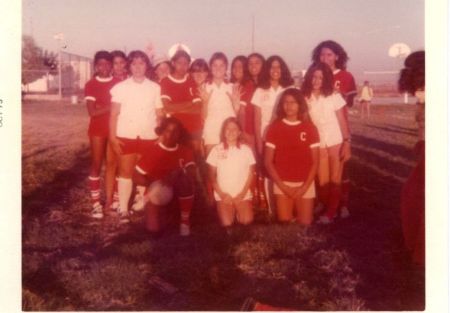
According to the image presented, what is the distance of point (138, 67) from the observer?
2654 mm

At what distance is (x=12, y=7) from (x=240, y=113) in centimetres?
76

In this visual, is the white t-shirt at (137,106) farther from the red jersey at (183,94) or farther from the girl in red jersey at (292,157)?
the girl in red jersey at (292,157)

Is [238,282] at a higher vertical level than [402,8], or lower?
lower

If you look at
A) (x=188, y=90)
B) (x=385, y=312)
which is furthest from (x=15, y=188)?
(x=385, y=312)

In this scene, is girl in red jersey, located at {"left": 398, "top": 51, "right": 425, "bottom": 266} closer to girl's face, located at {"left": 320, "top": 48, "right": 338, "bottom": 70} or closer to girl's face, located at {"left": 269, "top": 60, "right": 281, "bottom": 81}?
girl's face, located at {"left": 320, "top": 48, "right": 338, "bottom": 70}

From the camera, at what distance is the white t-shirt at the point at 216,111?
2.69 m

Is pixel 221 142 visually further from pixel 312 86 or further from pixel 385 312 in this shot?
pixel 385 312

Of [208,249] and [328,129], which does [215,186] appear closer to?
[208,249]

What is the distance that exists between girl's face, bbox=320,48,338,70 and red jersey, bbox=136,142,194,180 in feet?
1.66

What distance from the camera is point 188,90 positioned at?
2688mm

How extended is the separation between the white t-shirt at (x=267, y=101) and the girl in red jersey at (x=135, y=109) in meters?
0.30

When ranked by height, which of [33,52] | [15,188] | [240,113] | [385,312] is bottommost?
[385,312]

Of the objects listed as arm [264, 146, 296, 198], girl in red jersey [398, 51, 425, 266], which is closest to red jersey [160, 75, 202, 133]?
arm [264, 146, 296, 198]

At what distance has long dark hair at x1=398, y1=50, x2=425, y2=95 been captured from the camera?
2656 mm
